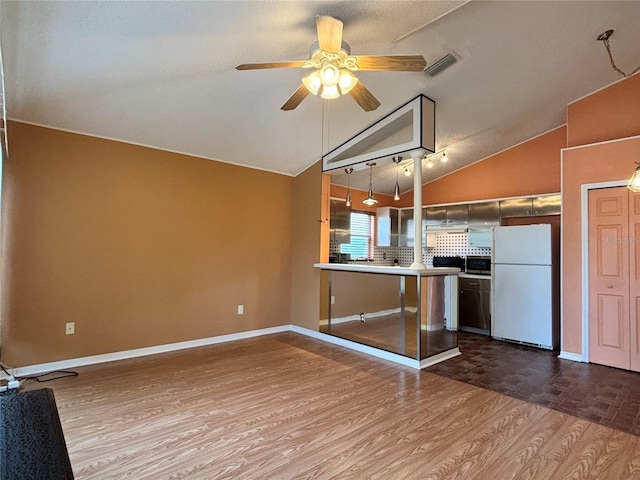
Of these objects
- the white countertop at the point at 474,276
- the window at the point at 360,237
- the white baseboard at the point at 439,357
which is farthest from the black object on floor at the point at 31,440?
the window at the point at 360,237

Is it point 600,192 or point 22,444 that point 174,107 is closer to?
point 22,444

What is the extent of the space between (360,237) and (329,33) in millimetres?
4816

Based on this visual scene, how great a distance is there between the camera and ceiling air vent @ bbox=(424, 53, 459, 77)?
3359mm

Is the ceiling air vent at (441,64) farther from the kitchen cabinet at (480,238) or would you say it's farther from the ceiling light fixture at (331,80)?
the kitchen cabinet at (480,238)

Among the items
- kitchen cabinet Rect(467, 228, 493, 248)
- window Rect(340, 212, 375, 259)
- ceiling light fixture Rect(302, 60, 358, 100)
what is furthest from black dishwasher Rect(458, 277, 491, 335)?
ceiling light fixture Rect(302, 60, 358, 100)

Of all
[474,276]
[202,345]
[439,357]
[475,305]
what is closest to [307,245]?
[202,345]

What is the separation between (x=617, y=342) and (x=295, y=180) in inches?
181

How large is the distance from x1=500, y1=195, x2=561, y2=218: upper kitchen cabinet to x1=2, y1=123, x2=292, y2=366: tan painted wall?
309 cm

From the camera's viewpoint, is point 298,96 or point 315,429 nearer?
point 315,429

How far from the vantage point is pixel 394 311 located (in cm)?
428

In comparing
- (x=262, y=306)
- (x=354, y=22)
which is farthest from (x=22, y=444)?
(x=262, y=306)

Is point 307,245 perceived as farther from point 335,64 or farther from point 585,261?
point 585,261

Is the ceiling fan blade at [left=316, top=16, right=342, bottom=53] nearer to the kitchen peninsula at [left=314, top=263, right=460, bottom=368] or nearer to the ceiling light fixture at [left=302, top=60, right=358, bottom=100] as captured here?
the ceiling light fixture at [left=302, top=60, right=358, bottom=100]

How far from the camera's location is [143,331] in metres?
4.09
